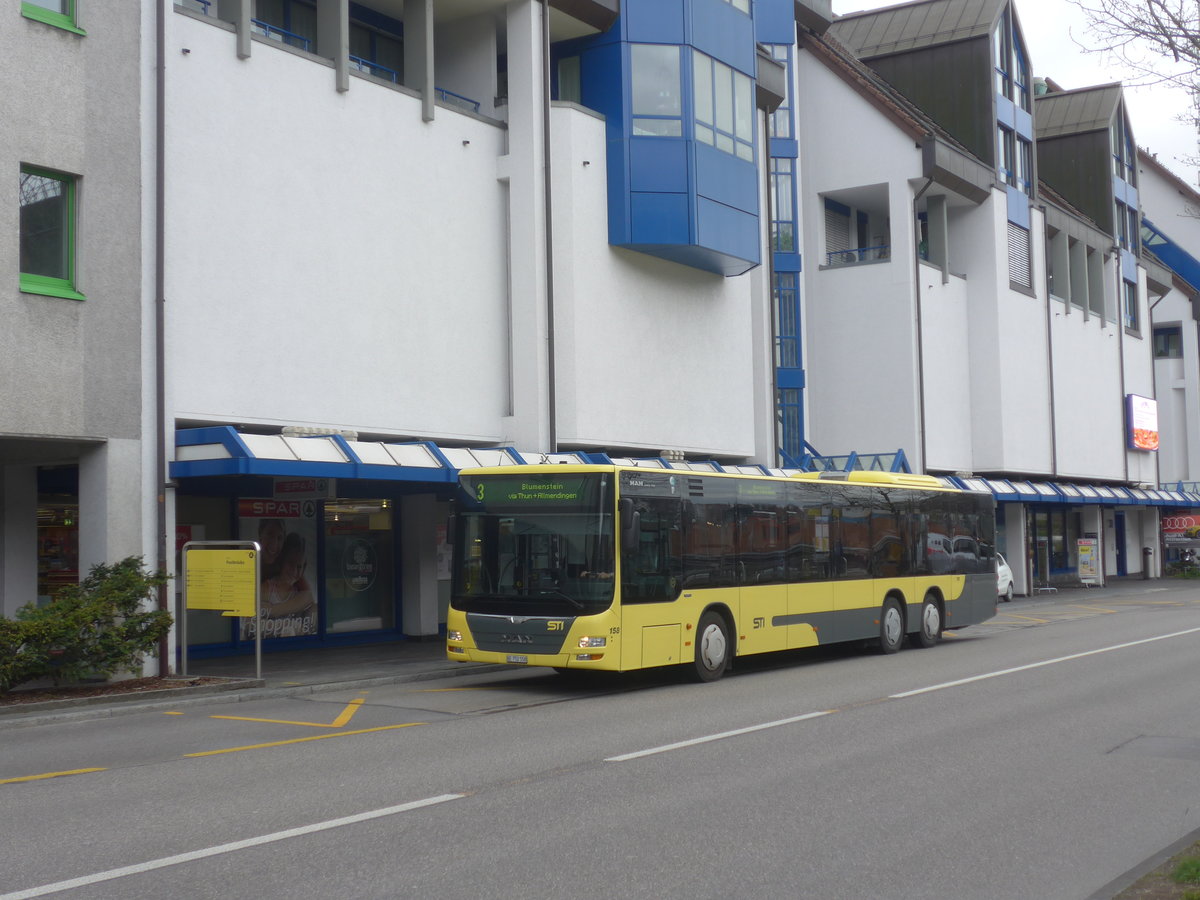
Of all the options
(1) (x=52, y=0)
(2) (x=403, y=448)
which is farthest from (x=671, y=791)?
(1) (x=52, y=0)

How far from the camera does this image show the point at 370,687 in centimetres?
1684

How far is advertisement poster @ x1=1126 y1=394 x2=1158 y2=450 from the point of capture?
51656mm

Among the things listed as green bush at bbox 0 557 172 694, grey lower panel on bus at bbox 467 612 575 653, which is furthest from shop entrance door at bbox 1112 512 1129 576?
green bush at bbox 0 557 172 694

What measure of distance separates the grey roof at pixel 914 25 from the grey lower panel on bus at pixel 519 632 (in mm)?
32779

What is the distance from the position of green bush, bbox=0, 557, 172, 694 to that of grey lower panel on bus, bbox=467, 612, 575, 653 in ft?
12.7

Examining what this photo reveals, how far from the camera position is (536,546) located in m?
15.3

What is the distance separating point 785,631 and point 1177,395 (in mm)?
51639

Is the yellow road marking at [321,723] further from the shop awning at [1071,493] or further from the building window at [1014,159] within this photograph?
the building window at [1014,159]

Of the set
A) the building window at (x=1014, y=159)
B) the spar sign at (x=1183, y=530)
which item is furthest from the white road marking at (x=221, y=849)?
the spar sign at (x=1183, y=530)

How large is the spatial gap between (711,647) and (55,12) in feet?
37.9

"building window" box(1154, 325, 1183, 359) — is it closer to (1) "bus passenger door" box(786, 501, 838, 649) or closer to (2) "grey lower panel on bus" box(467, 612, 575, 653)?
(1) "bus passenger door" box(786, 501, 838, 649)

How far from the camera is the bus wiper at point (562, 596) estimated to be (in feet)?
49.0

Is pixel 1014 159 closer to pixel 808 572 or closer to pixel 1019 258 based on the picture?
pixel 1019 258

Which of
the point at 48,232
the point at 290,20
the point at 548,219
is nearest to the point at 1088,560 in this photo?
the point at 548,219
